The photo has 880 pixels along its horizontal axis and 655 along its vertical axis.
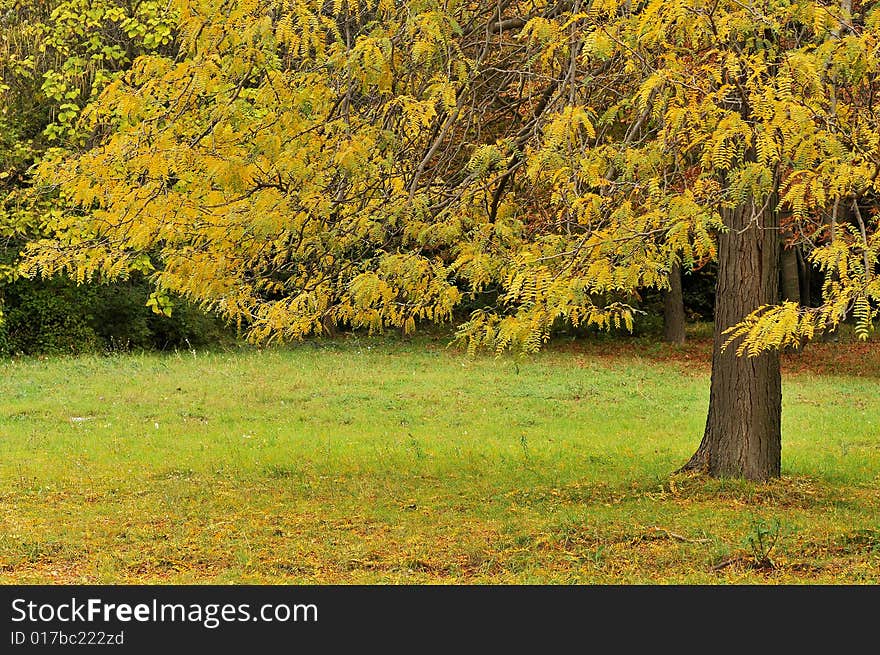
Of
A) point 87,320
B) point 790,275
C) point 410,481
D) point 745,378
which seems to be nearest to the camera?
point 745,378

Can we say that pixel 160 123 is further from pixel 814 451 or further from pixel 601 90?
pixel 814 451

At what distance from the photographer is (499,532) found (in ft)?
27.1

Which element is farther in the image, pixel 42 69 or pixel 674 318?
pixel 674 318

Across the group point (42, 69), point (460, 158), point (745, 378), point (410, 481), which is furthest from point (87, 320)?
point (745, 378)

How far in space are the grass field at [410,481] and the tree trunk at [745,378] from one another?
254 millimetres

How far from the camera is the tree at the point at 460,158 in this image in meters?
5.76

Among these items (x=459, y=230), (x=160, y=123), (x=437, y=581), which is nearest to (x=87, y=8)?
(x=160, y=123)

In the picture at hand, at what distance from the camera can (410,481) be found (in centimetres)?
1058

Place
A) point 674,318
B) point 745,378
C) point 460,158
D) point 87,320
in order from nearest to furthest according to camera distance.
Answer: point 460,158, point 745,378, point 87,320, point 674,318

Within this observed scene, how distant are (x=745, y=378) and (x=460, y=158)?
9.98ft

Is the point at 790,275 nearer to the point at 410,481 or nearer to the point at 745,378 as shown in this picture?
the point at 745,378

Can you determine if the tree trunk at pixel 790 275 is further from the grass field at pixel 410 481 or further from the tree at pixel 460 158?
the tree at pixel 460 158

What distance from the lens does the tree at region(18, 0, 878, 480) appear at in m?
5.76

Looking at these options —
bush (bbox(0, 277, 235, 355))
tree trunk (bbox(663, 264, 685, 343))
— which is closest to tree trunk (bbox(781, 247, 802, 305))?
tree trunk (bbox(663, 264, 685, 343))
